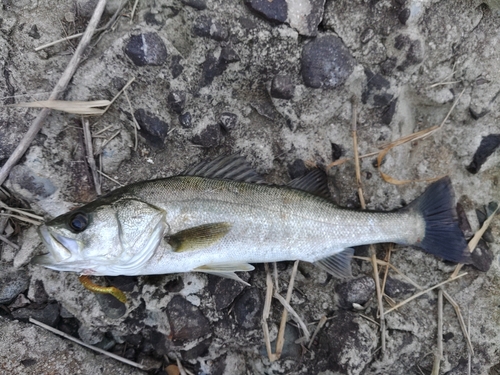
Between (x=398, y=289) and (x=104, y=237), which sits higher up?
(x=398, y=289)

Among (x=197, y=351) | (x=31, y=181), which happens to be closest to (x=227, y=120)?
(x=31, y=181)

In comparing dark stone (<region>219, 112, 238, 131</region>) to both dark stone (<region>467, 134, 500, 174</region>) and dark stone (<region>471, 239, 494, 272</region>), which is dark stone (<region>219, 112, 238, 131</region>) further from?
dark stone (<region>471, 239, 494, 272</region>)

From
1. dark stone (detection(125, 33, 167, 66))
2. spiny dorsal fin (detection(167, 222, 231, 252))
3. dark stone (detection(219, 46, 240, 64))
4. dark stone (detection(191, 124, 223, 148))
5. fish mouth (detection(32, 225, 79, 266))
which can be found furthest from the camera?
dark stone (detection(191, 124, 223, 148))

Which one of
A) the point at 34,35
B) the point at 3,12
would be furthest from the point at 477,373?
the point at 3,12

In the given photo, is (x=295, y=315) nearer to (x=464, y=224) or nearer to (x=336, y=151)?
(x=336, y=151)

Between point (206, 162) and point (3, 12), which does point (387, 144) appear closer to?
point (206, 162)

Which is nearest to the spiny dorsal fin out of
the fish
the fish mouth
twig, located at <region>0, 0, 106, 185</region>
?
the fish

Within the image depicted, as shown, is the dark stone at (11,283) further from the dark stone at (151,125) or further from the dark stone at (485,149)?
the dark stone at (485,149)
